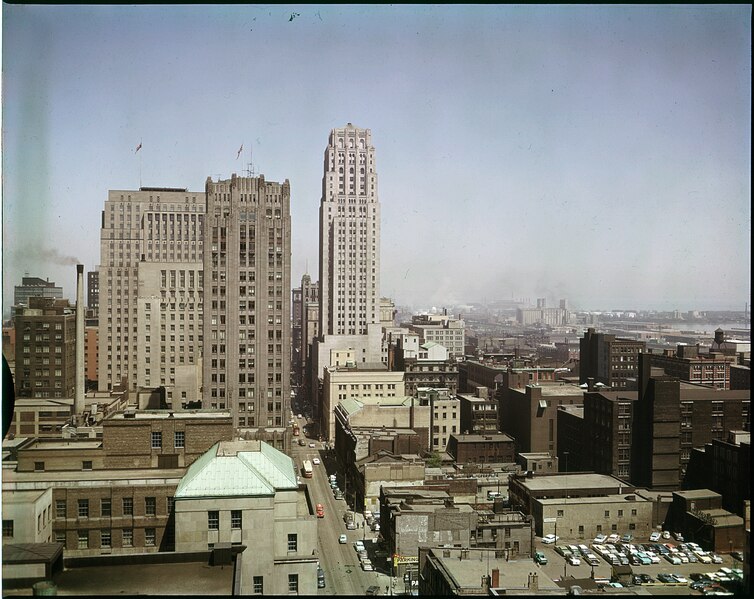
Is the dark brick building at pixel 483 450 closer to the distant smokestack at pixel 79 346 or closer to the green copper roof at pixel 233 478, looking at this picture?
the distant smokestack at pixel 79 346

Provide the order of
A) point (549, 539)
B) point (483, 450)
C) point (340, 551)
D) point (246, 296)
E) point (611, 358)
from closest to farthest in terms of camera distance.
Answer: point (340, 551), point (549, 539), point (246, 296), point (483, 450), point (611, 358)

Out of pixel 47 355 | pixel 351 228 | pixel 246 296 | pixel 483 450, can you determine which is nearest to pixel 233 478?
pixel 246 296

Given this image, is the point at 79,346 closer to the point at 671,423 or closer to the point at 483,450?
the point at 483,450

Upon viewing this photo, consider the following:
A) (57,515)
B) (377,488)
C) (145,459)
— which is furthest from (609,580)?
(57,515)

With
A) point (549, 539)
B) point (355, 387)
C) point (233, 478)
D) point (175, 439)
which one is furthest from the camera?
point (355, 387)

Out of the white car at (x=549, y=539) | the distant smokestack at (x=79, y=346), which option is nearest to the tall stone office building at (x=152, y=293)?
the distant smokestack at (x=79, y=346)

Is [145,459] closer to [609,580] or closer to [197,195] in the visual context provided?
[609,580]

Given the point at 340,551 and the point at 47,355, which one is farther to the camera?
the point at 47,355
